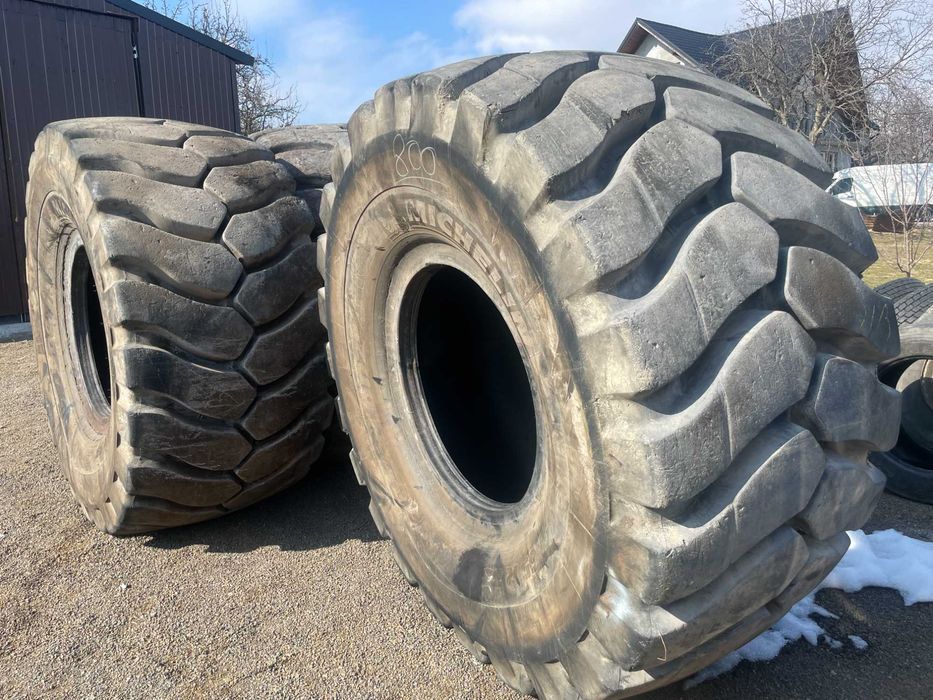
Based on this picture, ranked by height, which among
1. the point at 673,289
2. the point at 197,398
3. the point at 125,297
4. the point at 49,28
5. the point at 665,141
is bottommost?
the point at 197,398

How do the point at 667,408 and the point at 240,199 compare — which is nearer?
the point at 667,408

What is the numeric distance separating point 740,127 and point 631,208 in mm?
372

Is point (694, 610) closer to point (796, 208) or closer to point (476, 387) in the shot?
point (796, 208)

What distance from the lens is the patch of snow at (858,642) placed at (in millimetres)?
2162

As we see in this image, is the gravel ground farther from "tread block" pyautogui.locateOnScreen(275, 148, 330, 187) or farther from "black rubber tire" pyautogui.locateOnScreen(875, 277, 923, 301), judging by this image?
"black rubber tire" pyautogui.locateOnScreen(875, 277, 923, 301)

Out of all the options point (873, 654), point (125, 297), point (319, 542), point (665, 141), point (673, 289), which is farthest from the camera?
point (319, 542)

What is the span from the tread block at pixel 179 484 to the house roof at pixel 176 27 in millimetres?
9916

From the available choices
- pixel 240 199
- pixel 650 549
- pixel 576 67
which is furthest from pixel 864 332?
pixel 240 199

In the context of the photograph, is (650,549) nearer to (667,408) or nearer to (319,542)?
(667,408)

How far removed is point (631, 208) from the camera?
1306 mm

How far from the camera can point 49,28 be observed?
9070mm

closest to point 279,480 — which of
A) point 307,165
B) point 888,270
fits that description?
point 307,165

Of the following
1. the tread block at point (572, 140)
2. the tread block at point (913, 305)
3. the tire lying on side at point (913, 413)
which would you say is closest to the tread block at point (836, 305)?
the tread block at point (572, 140)

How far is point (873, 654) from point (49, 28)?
10.4 metres
